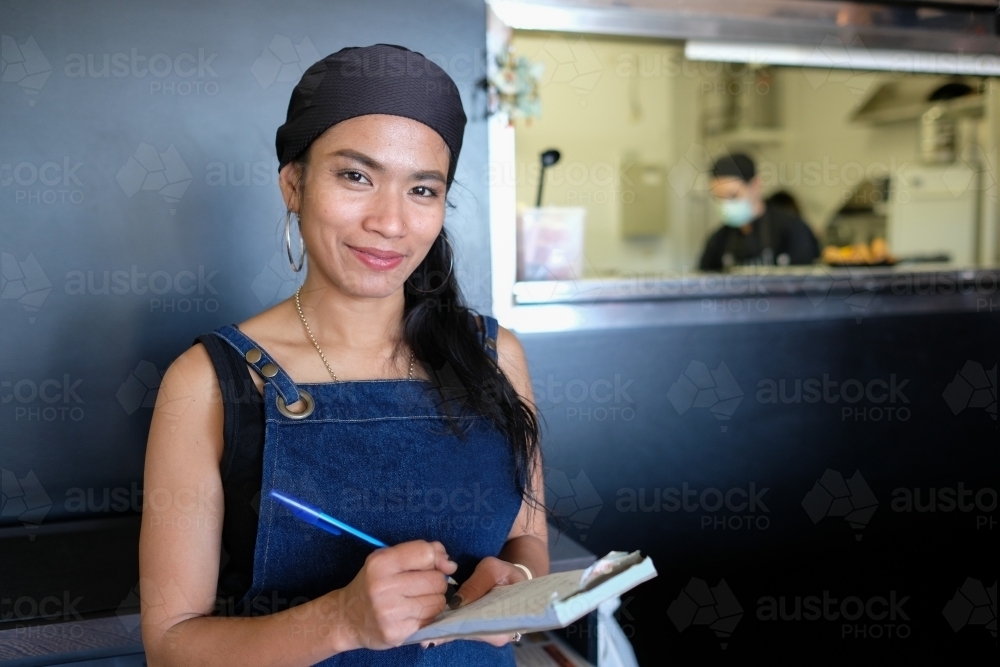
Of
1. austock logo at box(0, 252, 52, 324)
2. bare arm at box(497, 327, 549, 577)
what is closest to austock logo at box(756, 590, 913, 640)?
bare arm at box(497, 327, 549, 577)

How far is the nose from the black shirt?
12.4ft

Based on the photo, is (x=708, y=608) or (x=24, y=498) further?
(x=708, y=608)

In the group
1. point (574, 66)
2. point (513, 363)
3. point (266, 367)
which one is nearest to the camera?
point (266, 367)

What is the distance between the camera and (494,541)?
52.2 inches

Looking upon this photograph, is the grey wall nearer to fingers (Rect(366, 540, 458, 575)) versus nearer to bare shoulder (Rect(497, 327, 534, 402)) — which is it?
bare shoulder (Rect(497, 327, 534, 402))

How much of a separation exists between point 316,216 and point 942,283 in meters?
2.26

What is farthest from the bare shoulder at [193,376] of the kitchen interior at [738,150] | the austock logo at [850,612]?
the kitchen interior at [738,150]

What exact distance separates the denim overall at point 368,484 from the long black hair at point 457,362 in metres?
0.02

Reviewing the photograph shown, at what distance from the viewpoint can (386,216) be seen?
1.16 meters

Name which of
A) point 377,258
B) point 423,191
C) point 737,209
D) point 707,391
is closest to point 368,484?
point 377,258

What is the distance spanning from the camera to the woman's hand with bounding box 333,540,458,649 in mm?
969

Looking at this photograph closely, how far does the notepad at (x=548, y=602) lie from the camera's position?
0.85m

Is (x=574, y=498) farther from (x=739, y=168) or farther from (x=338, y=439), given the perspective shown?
(x=739, y=168)

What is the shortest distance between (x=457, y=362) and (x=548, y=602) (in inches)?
22.5
